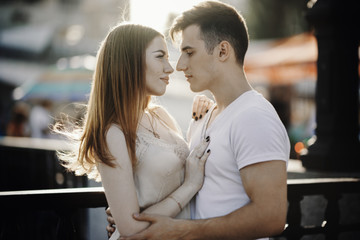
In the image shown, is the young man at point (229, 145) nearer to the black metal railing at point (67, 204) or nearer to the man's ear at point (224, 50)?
the man's ear at point (224, 50)

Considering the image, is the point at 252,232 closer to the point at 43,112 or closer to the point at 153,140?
the point at 153,140

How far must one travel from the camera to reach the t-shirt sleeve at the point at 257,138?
228 centimetres

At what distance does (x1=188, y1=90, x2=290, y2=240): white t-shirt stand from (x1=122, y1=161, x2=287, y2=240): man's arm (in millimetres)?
80

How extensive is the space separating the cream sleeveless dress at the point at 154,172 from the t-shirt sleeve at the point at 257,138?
0.45 metres

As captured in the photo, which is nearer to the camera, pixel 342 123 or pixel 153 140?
pixel 153 140

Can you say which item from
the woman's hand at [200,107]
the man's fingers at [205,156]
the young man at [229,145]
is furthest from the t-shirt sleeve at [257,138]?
the woman's hand at [200,107]

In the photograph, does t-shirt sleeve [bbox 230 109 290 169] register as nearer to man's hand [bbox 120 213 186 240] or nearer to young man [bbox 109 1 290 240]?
young man [bbox 109 1 290 240]

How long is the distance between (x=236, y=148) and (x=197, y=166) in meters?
0.32

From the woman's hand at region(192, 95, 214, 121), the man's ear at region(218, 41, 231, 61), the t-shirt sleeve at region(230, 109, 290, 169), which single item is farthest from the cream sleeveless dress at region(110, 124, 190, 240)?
the man's ear at region(218, 41, 231, 61)

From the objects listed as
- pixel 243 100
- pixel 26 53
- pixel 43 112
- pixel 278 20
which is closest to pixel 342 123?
pixel 243 100

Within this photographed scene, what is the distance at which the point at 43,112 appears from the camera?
36.8ft

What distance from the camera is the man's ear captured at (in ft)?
9.05

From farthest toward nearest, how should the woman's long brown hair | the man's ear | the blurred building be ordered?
1. the blurred building
2. the man's ear
3. the woman's long brown hair

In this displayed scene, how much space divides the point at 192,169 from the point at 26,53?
29711 millimetres
